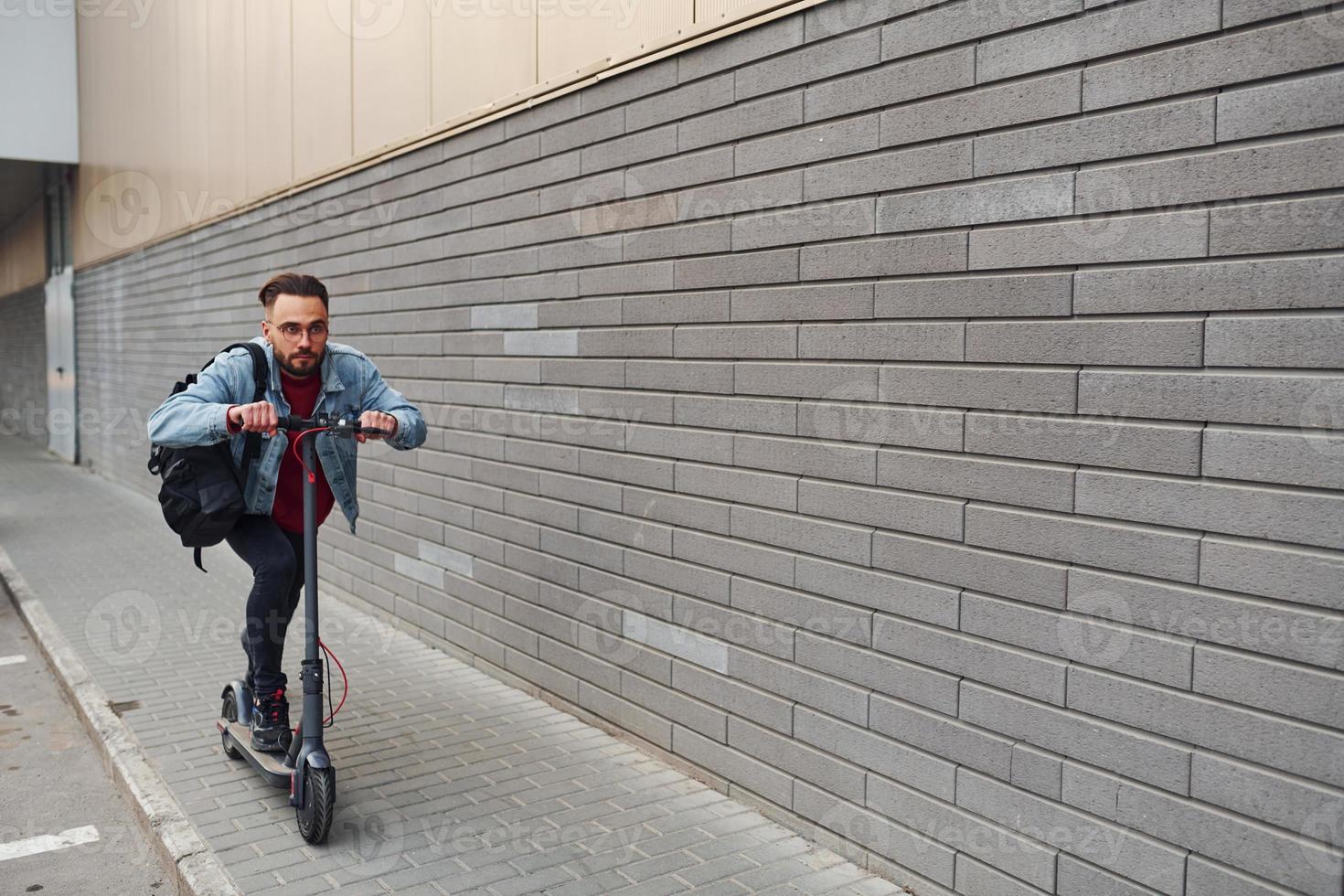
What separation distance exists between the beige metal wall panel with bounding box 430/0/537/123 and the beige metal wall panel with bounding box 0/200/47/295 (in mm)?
18142

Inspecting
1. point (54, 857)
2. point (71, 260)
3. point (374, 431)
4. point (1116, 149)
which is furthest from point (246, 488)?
point (71, 260)

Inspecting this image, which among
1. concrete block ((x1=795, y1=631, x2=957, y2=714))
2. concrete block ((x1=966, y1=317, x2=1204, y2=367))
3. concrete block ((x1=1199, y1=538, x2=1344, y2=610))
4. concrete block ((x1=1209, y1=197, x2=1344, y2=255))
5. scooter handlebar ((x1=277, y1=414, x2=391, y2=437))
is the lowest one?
concrete block ((x1=795, y1=631, x2=957, y2=714))

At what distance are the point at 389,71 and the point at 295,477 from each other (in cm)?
384

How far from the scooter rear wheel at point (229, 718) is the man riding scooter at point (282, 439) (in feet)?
0.91

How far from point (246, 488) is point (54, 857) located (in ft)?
5.27

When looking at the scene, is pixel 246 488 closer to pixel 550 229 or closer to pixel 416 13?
pixel 550 229


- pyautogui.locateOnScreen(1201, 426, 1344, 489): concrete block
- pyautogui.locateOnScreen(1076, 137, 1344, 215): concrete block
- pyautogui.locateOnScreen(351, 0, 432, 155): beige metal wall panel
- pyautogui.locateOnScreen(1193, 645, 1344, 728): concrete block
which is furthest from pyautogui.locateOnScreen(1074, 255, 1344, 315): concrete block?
pyautogui.locateOnScreen(351, 0, 432, 155): beige metal wall panel

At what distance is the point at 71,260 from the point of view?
19766 millimetres

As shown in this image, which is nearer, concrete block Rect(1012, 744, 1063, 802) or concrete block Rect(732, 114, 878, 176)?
concrete block Rect(1012, 744, 1063, 802)

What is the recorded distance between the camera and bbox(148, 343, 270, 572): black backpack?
14.0ft

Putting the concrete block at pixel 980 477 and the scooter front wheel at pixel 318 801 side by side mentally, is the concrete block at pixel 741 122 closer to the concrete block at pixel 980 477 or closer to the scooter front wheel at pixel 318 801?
the concrete block at pixel 980 477

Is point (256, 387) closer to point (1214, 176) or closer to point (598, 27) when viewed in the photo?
point (598, 27)

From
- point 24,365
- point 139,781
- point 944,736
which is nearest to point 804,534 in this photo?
point 944,736

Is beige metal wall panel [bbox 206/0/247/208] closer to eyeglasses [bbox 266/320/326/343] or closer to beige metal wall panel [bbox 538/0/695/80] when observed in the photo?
beige metal wall panel [bbox 538/0/695/80]
